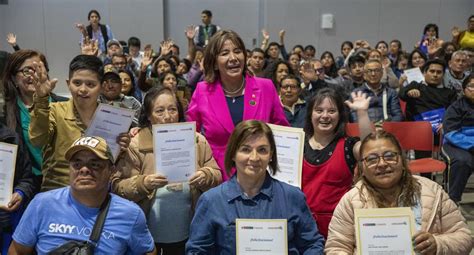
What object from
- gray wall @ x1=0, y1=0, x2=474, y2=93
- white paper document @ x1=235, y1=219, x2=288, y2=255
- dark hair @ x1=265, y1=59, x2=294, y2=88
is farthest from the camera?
gray wall @ x1=0, y1=0, x2=474, y2=93

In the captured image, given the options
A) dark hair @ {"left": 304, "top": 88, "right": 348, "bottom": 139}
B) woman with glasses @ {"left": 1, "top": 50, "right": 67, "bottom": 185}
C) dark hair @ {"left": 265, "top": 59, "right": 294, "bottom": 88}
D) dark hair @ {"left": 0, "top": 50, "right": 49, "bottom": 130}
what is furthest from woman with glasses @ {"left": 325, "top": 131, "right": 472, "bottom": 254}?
dark hair @ {"left": 265, "top": 59, "right": 294, "bottom": 88}

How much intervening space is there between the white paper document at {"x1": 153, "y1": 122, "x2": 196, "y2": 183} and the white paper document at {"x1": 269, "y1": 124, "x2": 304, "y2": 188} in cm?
54

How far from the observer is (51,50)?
41.1ft

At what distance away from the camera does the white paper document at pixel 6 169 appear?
2.68 m

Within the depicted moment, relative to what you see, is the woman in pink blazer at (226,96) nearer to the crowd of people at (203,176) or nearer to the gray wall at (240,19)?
the crowd of people at (203,176)

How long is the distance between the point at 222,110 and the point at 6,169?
1.35m

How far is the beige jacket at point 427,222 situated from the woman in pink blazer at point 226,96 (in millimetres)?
885

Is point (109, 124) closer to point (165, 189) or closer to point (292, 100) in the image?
point (165, 189)

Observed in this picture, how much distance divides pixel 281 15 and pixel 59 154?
11.1 metres

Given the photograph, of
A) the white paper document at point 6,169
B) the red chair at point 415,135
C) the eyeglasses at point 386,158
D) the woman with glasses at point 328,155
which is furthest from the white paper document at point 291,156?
the red chair at point 415,135

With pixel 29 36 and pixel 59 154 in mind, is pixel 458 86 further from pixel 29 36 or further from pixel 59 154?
pixel 29 36

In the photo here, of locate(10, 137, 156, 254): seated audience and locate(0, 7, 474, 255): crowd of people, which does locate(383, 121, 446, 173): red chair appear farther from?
locate(10, 137, 156, 254): seated audience

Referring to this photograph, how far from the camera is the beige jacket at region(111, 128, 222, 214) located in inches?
106

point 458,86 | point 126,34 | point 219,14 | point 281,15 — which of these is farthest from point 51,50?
point 458,86
